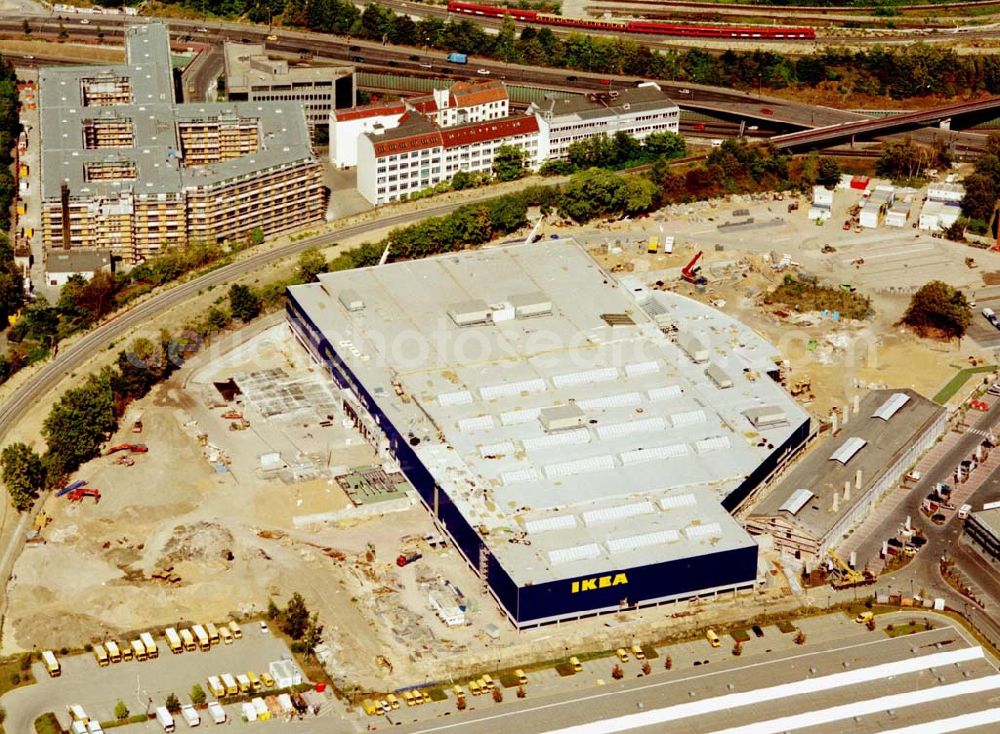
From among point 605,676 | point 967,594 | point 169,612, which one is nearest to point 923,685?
point 967,594

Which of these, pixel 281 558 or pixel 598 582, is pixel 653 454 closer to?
pixel 598 582

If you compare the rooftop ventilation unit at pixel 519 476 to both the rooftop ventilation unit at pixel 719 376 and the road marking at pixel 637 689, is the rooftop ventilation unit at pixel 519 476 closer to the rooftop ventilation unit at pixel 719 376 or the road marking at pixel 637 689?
the rooftop ventilation unit at pixel 719 376

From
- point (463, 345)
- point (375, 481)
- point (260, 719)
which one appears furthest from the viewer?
point (463, 345)

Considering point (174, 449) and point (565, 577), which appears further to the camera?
point (174, 449)

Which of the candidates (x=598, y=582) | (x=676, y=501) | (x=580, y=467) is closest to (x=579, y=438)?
(x=580, y=467)

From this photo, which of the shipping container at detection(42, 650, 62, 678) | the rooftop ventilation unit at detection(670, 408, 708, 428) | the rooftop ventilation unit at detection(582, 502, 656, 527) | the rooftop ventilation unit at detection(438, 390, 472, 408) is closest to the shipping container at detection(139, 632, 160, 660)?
the shipping container at detection(42, 650, 62, 678)

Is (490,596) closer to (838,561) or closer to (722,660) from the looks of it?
(722,660)

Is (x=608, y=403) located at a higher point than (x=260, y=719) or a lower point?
higher

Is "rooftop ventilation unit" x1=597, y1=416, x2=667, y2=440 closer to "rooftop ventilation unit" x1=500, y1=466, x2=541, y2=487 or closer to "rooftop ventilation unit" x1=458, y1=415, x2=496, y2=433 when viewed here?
"rooftop ventilation unit" x1=500, y1=466, x2=541, y2=487
